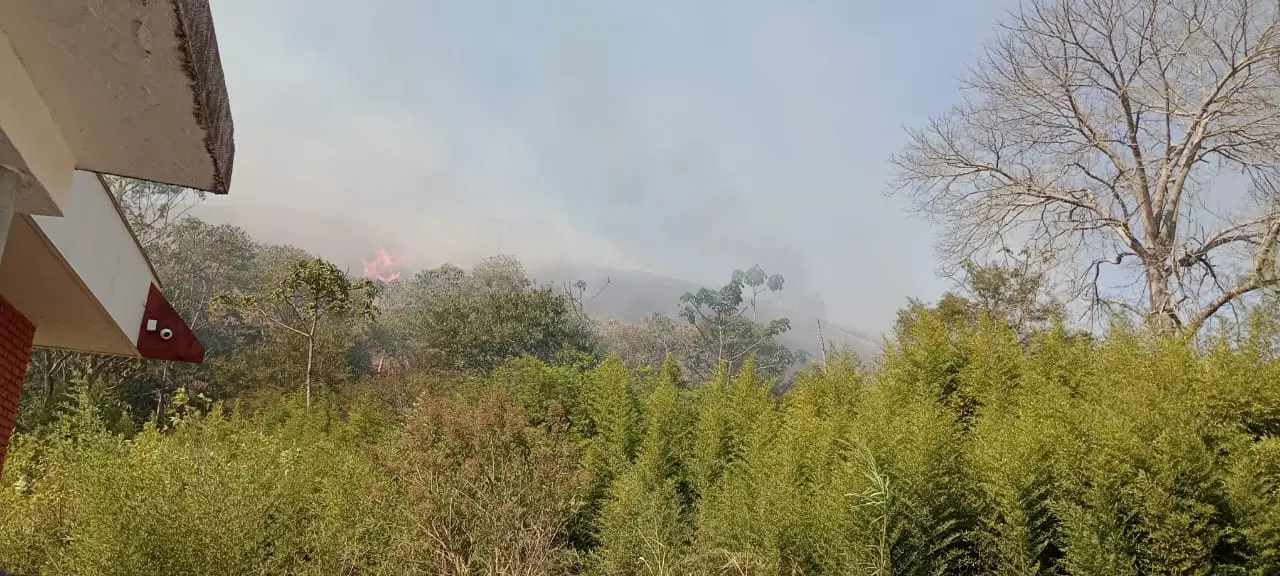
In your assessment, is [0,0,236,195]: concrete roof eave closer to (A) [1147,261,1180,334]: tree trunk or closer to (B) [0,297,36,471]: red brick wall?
(B) [0,297,36,471]: red brick wall

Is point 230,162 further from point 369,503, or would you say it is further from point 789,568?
point 369,503

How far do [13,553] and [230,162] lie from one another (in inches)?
184

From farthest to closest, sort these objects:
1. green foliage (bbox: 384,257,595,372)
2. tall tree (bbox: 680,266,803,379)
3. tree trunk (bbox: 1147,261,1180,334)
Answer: tall tree (bbox: 680,266,803,379) → green foliage (bbox: 384,257,595,372) → tree trunk (bbox: 1147,261,1180,334)

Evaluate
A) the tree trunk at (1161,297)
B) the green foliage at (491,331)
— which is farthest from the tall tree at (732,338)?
the tree trunk at (1161,297)

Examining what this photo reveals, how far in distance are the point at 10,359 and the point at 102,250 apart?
88cm

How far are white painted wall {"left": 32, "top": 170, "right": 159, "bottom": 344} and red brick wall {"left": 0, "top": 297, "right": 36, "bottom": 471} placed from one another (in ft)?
1.49

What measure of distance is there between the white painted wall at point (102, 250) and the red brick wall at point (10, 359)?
454 millimetres

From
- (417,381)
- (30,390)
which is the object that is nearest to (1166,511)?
(417,381)

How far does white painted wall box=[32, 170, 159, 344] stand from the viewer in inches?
91.5

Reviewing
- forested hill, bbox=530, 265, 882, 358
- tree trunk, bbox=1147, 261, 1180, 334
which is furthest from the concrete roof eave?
forested hill, bbox=530, 265, 882, 358

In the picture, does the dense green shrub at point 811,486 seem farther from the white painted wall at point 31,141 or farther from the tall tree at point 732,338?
the tall tree at point 732,338

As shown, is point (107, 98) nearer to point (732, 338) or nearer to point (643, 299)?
point (732, 338)

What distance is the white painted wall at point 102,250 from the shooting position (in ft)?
7.63

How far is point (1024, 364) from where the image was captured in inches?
182
